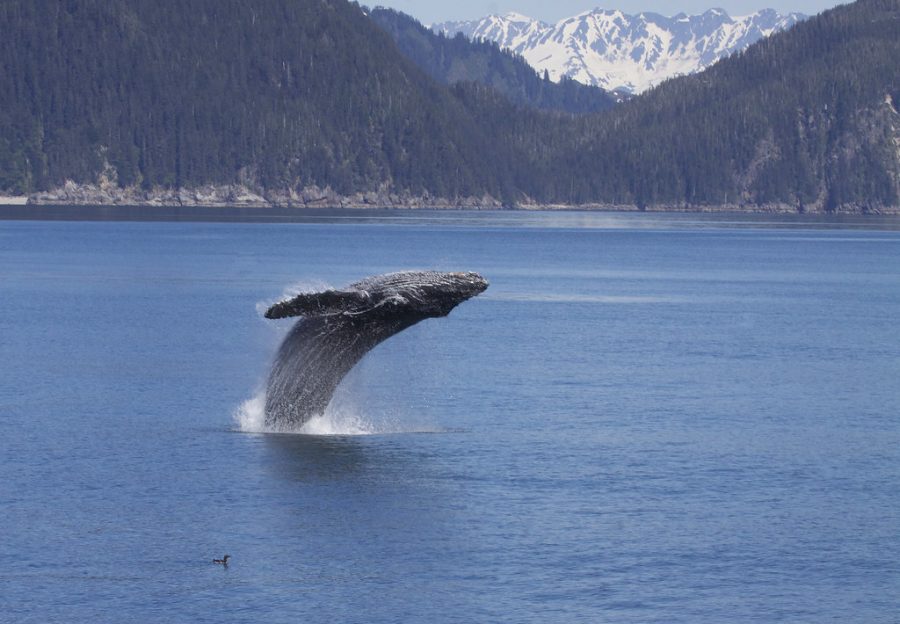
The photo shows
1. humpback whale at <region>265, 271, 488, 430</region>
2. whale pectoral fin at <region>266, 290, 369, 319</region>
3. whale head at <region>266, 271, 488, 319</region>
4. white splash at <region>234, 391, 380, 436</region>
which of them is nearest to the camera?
whale pectoral fin at <region>266, 290, 369, 319</region>

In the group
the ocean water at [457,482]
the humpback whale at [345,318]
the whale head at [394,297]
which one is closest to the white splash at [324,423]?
the ocean water at [457,482]

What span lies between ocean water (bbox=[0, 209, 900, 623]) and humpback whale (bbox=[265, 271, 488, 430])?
4.28ft

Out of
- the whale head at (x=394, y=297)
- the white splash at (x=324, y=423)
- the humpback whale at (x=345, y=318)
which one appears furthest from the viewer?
the white splash at (x=324, y=423)

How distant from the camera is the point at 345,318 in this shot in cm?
3628

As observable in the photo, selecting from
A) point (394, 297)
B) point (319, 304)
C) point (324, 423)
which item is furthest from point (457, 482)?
point (324, 423)

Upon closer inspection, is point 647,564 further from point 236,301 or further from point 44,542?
point 236,301

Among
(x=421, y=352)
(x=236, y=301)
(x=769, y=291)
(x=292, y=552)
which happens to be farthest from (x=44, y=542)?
(x=769, y=291)

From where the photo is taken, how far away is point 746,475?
40562 mm

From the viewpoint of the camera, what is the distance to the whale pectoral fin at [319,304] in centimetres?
3416

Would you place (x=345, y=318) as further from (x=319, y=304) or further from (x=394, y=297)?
(x=394, y=297)

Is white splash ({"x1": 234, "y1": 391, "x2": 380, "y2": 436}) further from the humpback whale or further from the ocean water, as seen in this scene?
the humpback whale

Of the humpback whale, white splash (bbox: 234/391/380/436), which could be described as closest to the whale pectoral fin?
the humpback whale

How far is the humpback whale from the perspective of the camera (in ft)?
114

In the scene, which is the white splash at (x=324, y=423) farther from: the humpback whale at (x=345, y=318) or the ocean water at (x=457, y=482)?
the humpback whale at (x=345, y=318)
